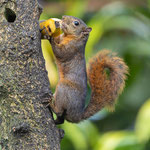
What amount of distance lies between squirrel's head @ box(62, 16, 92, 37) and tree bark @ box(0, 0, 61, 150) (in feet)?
3.49

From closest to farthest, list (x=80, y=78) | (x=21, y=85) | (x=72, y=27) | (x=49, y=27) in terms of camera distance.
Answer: (x=21, y=85) < (x=49, y=27) < (x=80, y=78) < (x=72, y=27)

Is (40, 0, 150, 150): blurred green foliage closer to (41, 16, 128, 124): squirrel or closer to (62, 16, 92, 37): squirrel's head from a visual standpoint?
(62, 16, 92, 37): squirrel's head

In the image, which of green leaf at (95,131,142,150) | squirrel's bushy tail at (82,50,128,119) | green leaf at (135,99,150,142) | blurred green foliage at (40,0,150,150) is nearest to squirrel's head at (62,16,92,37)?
squirrel's bushy tail at (82,50,128,119)

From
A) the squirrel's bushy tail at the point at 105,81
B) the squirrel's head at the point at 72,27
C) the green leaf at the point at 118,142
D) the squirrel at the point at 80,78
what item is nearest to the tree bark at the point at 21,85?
the squirrel at the point at 80,78

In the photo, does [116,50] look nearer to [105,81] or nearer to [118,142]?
[118,142]

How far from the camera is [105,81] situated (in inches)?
141

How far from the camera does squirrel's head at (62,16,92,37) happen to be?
3.80 meters

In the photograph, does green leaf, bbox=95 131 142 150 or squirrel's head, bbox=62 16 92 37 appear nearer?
squirrel's head, bbox=62 16 92 37

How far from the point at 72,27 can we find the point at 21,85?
4.50 feet

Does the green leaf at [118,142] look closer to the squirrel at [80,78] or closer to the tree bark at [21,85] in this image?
the squirrel at [80,78]

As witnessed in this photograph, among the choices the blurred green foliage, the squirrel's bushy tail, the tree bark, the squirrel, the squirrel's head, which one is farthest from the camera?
the blurred green foliage

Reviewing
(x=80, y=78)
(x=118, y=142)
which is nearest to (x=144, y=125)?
(x=118, y=142)

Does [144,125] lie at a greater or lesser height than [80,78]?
lesser

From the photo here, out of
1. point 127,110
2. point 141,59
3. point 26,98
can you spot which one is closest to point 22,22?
point 26,98
